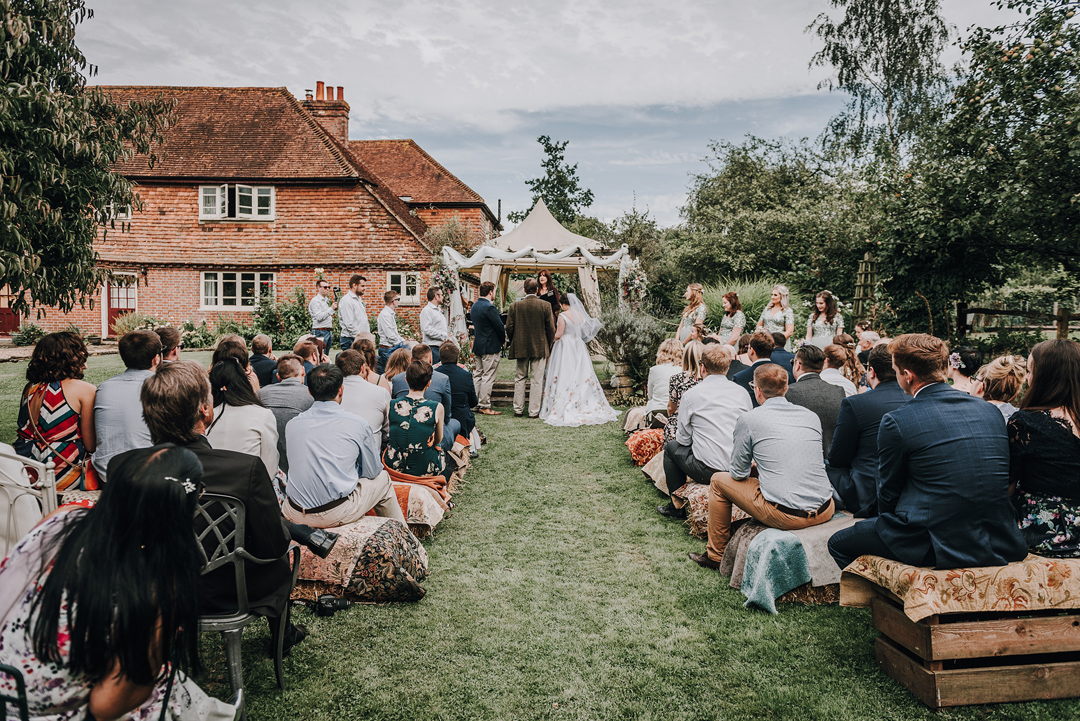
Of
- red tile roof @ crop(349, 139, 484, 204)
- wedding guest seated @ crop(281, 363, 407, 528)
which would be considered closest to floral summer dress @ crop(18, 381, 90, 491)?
wedding guest seated @ crop(281, 363, 407, 528)

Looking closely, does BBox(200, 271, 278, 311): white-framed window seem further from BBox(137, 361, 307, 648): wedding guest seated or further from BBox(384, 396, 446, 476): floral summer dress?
BBox(137, 361, 307, 648): wedding guest seated

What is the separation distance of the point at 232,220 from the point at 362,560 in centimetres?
1998

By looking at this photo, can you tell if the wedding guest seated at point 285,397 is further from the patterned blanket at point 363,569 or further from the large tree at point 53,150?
the large tree at point 53,150

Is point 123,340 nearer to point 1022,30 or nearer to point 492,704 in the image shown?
point 492,704

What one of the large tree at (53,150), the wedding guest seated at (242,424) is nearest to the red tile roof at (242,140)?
the large tree at (53,150)

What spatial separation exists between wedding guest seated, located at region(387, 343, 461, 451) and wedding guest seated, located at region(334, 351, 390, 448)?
1.11ft

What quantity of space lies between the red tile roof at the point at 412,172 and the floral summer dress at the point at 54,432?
2497cm

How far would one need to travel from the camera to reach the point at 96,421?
3881 mm

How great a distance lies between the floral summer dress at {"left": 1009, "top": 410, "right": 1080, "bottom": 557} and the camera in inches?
111

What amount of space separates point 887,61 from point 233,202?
20.7 metres

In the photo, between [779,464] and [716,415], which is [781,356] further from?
[779,464]

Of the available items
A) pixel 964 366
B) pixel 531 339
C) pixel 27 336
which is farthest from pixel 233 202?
pixel 964 366

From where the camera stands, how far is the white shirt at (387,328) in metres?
10.1

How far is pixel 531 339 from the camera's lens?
9930mm
